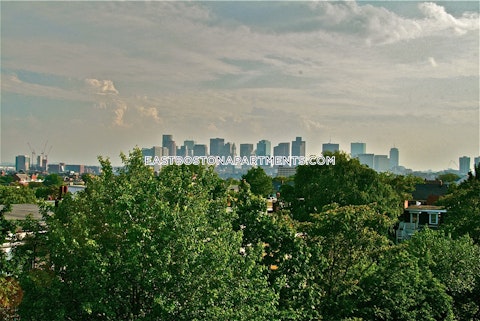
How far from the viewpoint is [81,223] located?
13586 millimetres

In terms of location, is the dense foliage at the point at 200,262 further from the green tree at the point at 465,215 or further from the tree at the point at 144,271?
the green tree at the point at 465,215

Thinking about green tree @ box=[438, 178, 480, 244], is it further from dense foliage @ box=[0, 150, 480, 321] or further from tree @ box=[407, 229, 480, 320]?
dense foliage @ box=[0, 150, 480, 321]

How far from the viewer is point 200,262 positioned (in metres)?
12.6

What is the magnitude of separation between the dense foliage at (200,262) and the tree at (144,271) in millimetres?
27

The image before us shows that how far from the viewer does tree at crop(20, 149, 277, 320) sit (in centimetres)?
1234

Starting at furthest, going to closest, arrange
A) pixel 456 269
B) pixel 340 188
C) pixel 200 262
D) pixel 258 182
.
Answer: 1. pixel 258 182
2. pixel 340 188
3. pixel 456 269
4. pixel 200 262

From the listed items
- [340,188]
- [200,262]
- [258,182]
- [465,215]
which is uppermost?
[340,188]

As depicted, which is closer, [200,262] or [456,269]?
[200,262]

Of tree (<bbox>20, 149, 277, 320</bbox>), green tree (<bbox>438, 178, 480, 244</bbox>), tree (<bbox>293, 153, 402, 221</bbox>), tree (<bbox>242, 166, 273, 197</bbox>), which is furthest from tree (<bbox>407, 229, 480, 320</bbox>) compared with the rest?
tree (<bbox>242, 166, 273, 197</bbox>)

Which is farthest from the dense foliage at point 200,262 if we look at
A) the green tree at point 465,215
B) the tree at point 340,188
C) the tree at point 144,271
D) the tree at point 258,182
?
the tree at point 258,182

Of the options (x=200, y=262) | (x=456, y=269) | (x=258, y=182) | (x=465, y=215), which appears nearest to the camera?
(x=200, y=262)

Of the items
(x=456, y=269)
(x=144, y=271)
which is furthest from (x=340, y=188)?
(x=144, y=271)

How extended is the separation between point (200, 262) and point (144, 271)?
1.33 metres

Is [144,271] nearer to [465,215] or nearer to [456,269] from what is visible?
[456,269]
